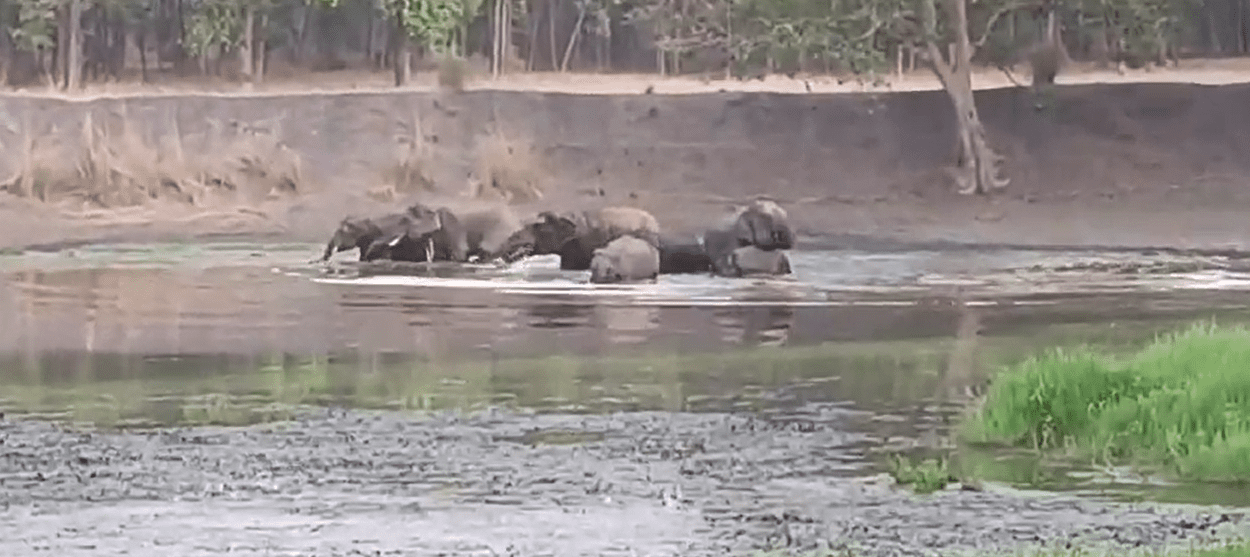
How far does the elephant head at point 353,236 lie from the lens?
3103 centimetres

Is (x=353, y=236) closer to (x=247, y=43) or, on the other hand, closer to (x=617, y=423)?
(x=617, y=423)

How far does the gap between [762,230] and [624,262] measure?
76.0 inches

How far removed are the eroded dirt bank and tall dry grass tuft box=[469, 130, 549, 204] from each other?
2227 centimetres

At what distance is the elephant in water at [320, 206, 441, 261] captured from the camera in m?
30.8

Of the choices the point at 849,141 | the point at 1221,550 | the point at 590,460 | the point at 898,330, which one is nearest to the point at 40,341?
the point at 898,330

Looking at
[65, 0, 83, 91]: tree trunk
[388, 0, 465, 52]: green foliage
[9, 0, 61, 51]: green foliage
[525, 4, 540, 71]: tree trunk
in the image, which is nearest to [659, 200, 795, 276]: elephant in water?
[388, 0, 465, 52]: green foliage

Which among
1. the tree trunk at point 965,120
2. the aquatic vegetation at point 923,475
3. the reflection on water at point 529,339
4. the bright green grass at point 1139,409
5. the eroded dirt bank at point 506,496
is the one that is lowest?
the reflection on water at point 529,339

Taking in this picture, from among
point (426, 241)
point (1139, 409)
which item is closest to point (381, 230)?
point (426, 241)

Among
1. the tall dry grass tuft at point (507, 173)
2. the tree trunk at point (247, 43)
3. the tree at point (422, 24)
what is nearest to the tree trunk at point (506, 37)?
the tree at point (422, 24)

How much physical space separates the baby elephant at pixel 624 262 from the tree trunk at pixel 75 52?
19486 mm

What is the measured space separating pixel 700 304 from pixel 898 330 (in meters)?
3.24

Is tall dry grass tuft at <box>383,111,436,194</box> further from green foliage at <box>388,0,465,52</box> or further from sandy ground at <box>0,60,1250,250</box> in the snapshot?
green foliage at <box>388,0,465,52</box>

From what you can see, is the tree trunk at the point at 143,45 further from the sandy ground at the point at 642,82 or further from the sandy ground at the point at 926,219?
the sandy ground at the point at 926,219

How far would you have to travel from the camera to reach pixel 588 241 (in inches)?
1154
